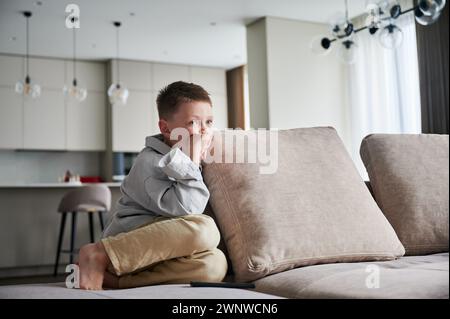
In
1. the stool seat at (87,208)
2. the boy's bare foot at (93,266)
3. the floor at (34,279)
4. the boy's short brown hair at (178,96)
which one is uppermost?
the boy's short brown hair at (178,96)

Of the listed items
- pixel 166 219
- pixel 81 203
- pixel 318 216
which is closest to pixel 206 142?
pixel 166 219

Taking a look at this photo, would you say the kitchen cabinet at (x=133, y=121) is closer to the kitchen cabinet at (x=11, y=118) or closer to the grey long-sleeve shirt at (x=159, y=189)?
the kitchen cabinet at (x=11, y=118)

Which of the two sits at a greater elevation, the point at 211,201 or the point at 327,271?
the point at 211,201

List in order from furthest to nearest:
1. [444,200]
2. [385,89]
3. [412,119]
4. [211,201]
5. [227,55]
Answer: [227,55]
[385,89]
[412,119]
[211,201]
[444,200]

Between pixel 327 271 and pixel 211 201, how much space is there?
34 centimetres

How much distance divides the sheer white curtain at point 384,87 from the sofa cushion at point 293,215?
12.1 feet

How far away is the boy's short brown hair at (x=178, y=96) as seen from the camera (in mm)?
1188

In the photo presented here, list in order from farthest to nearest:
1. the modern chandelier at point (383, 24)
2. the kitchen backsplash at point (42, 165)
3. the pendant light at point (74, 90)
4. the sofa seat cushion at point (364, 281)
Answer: the kitchen backsplash at point (42, 165) < the pendant light at point (74, 90) < the modern chandelier at point (383, 24) < the sofa seat cushion at point (364, 281)

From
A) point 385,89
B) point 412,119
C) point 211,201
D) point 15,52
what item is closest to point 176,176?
point 211,201

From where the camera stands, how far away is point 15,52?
22.8 feet

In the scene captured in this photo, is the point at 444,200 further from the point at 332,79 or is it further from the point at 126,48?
the point at 126,48

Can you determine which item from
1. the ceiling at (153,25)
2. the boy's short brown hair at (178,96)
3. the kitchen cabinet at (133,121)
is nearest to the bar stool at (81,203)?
the ceiling at (153,25)

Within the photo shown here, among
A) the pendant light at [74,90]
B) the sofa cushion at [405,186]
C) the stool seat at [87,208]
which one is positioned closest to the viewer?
the sofa cushion at [405,186]

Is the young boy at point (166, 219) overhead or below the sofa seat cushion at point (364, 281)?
overhead
